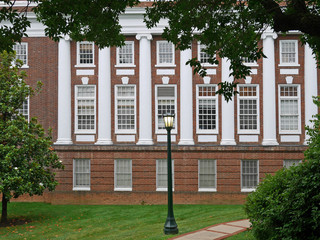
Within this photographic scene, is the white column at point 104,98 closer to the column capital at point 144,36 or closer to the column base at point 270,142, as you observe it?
the column capital at point 144,36

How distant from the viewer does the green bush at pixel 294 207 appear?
7461 millimetres

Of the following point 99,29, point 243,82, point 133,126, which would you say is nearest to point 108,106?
point 133,126

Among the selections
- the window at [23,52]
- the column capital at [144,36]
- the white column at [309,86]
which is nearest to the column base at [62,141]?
the window at [23,52]

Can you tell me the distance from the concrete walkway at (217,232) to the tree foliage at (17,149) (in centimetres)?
900

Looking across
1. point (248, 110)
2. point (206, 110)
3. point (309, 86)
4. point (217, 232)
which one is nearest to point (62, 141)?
point (206, 110)

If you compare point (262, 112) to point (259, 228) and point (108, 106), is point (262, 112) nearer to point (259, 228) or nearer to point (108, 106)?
point (108, 106)

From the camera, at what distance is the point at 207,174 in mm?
25906

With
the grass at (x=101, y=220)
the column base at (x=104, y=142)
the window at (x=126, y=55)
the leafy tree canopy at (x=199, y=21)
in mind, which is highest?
the window at (x=126, y=55)

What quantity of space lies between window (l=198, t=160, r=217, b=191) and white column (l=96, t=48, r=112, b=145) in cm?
639

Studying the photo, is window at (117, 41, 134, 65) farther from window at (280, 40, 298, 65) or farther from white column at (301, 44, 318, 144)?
white column at (301, 44, 318, 144)

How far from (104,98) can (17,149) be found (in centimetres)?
841

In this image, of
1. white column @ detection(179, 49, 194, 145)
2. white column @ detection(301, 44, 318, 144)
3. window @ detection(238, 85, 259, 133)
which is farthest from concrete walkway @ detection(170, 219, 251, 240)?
white column @ detection(301, 44, 318, 144)

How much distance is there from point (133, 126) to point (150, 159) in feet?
8.40

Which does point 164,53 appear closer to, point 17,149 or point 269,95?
point 269,95
